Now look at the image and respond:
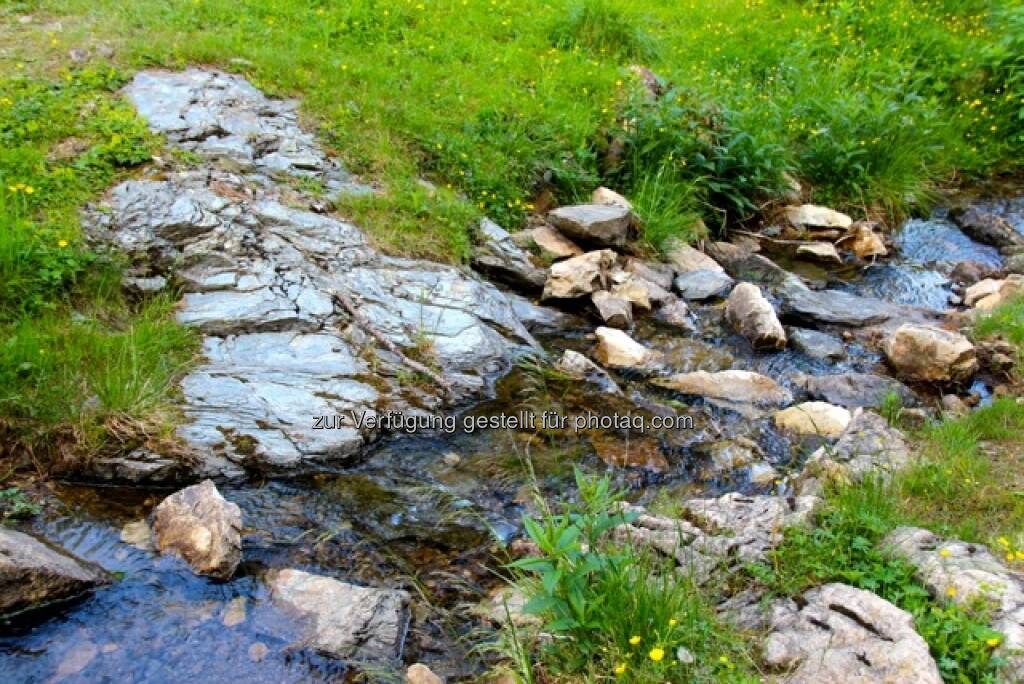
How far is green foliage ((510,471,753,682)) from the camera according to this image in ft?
10.0

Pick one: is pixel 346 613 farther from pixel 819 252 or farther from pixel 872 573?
pixel 819 252

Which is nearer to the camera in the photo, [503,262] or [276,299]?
[276,299]

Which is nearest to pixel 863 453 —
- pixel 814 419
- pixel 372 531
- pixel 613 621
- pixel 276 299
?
pixel 814 419

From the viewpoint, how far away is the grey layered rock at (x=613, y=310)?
678cm

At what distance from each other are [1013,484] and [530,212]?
4656 mm

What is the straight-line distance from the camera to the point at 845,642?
10.2 feet

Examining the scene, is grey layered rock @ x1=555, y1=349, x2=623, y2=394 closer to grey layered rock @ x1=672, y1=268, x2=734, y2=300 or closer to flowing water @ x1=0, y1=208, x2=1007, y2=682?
flowing water @ x1=0, y1=208, x2=1007, y2=682

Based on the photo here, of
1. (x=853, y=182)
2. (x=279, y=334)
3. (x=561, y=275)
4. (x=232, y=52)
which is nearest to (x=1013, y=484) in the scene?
(x=561, y=275)

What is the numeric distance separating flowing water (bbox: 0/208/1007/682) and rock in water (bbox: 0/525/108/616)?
8 centimetres

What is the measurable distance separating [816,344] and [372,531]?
4.06 meters

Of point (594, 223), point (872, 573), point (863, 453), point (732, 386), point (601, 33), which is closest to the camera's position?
point (872, 573)

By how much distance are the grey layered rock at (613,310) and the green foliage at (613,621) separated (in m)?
3.60

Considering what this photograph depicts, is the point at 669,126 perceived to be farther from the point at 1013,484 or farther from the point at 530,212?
the point at 1013,484

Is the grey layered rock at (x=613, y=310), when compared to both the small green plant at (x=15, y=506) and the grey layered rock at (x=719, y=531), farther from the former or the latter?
the small green plant at (x=15, y=506)
